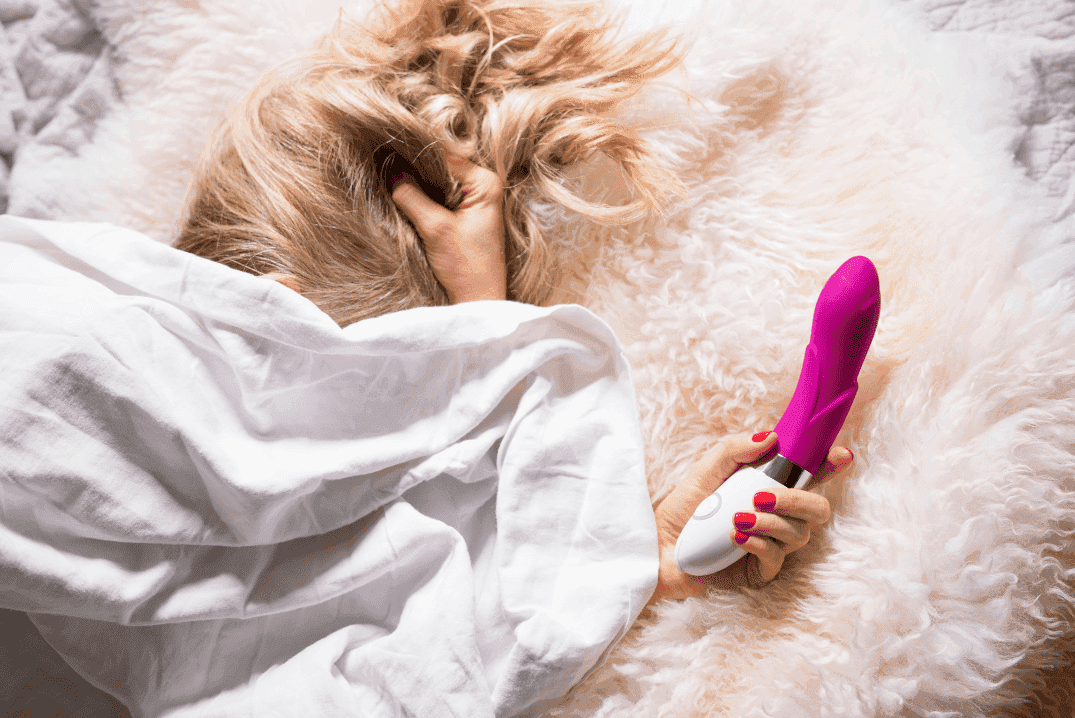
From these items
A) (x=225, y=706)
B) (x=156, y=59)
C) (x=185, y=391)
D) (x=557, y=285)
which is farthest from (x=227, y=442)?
(x=156, y=59)

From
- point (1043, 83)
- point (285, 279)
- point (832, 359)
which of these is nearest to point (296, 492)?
point (285, 279)

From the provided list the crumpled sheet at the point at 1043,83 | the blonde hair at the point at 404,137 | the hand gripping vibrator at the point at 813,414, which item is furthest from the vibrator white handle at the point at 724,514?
the crumpled sheet at the point at 1043,83

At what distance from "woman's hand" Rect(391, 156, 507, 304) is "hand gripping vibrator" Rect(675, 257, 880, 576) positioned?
31 centimetres

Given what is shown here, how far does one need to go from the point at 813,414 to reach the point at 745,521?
106 mm

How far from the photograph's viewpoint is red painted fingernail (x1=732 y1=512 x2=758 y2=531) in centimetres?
51

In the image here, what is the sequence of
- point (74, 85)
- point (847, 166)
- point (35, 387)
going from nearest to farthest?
point (35, 387) < point (847, 166) < point (74, 85)

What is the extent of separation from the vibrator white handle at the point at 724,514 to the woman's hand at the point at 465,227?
0.30 meters

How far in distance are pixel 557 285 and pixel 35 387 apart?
468 millimetres

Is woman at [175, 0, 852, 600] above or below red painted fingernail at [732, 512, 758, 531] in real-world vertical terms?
above

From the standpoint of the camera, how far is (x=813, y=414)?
0.51 m

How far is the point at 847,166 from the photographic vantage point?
0.61m

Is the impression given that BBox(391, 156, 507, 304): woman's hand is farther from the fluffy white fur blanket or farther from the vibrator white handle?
the vibrator white handle

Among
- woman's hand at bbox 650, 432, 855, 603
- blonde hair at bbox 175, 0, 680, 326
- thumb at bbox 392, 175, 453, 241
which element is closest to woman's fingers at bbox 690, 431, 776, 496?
woman's hand at bbox 650, 432, 855, 603

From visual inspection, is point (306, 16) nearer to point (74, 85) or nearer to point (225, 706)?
point (74, 85)
